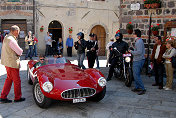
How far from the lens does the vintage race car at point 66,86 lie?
5.16 m

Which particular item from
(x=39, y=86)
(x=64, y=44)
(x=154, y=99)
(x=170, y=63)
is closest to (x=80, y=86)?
(x=39, y=86)

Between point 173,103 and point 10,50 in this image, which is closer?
point 10,50

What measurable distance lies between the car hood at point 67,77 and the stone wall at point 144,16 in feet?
15.8

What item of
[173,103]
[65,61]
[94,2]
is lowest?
[173,103]

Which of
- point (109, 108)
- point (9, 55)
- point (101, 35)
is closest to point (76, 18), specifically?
point (101, 35)

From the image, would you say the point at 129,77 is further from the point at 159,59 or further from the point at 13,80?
the point at 13,80

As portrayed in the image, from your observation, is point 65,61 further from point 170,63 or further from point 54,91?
point 170,63

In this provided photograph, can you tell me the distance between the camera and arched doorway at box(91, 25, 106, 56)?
2005 centimetres

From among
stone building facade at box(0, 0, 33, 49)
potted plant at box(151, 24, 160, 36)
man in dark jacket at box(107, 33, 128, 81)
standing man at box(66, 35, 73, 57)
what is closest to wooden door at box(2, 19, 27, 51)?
stone building facade at box(0, 0, 33, 49)

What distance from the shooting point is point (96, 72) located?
607cm

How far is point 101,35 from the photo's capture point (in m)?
20.2

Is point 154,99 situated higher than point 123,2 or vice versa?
point 123,2

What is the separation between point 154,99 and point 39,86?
10.2 feet

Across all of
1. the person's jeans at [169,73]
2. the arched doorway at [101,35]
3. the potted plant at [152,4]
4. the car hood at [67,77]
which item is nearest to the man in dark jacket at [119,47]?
the person's jeans at [169,73]
